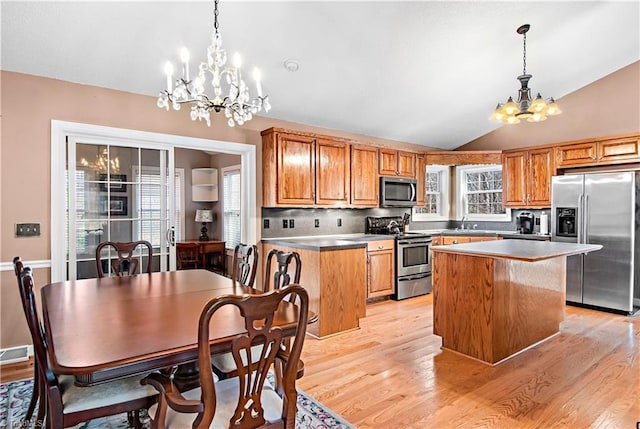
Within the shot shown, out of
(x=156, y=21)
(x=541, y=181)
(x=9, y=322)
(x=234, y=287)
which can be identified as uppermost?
(x=156, y=21)

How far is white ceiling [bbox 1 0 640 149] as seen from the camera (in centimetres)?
276

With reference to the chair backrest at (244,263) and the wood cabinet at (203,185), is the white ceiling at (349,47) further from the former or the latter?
the wood cabinet at (203,185)

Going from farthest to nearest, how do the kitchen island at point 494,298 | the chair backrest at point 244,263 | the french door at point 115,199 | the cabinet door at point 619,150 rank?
the cabinet door at point 619,150 < the french door at point 115,199 < the kitchen island at point 494,298 < the chair backrest at point 244,263

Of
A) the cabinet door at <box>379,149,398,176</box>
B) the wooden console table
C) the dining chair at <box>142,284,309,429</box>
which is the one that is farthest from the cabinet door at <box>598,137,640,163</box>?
the wooden console table

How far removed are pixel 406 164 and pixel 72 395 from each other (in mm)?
4970

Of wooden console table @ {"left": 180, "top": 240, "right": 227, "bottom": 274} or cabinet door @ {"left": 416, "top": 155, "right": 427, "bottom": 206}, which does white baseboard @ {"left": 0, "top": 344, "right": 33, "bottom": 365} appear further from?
cabinet door @ {"left": 416, "top": 155, "right": 427, "bottom": 206}

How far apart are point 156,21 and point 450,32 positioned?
259 cm

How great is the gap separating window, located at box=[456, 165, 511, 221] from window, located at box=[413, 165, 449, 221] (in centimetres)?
20

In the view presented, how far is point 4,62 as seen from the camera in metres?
2.90

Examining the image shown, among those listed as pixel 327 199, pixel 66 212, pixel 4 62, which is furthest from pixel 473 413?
pixel 4 62

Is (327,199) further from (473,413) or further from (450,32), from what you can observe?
(473,413)

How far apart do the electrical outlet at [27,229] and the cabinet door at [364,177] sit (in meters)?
3.40

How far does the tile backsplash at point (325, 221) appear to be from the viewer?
4.56 m

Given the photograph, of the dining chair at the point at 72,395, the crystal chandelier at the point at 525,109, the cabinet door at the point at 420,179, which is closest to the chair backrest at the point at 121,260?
the dining chair at the point at 72,395
